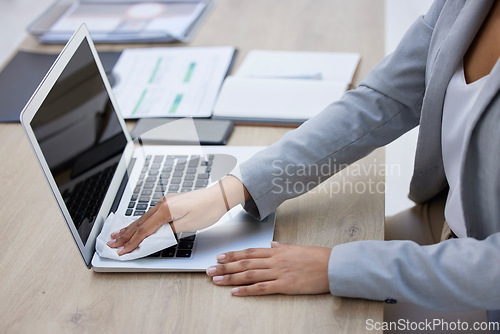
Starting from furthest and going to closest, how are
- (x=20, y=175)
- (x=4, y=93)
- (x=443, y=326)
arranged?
(x=4, y=93) → (x=20, y=175) → (x=443, y=326)

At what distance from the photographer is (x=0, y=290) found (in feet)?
2.61

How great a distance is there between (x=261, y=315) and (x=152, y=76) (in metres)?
0.78

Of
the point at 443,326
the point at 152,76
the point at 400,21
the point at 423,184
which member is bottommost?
the point at 400,21

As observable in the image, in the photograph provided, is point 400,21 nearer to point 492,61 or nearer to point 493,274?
point 492,61

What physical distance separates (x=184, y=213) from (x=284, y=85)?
0.47 meters

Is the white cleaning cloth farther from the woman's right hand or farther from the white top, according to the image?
the white top

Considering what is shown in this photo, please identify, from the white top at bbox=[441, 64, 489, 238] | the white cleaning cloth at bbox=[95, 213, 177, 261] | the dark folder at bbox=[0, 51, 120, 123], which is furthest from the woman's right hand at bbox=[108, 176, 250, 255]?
the dark folder at bbox=[0, 51, 120, 123]

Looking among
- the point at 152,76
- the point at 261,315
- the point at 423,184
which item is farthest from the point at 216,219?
the point at 152,76

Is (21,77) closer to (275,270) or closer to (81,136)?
(81,136)

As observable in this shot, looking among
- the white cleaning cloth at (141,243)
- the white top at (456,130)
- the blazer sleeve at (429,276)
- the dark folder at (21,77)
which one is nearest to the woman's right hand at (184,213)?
the white cleaning cloth at (141,243)

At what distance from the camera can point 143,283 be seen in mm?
777

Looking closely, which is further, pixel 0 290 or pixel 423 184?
pixel 423 184

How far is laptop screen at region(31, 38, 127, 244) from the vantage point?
2.52 feet

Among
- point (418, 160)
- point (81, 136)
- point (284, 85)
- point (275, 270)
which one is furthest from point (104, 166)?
point (418, 160)
